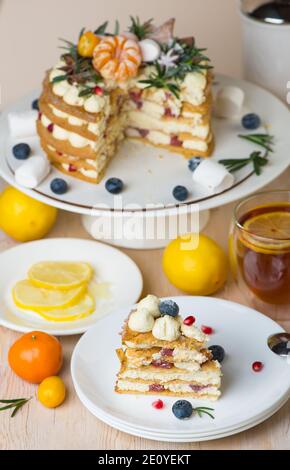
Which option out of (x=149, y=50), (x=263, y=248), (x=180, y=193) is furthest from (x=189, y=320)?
(x=149, y=50)

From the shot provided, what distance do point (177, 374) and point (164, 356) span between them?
80 mm

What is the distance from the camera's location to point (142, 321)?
249cm

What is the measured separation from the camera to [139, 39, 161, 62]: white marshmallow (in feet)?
11.1

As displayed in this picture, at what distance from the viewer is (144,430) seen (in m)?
2.45

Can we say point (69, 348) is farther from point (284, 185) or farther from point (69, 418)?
point (284, 185)

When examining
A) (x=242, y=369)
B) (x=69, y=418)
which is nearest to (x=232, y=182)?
(x=242, y=369)

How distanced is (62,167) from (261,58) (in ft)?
3.82

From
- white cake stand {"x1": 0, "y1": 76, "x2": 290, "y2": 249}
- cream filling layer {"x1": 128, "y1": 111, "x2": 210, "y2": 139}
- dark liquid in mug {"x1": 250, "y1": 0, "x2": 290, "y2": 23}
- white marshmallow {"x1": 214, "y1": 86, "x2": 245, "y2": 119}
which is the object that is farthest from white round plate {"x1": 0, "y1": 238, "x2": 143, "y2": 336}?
dark liquid in mug {"x1": 250, "y1": 0, "x2": 290, "y2": 23}

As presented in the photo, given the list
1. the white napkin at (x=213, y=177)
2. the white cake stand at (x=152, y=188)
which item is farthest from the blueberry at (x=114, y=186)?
the white napkin at (x=213, y=177)

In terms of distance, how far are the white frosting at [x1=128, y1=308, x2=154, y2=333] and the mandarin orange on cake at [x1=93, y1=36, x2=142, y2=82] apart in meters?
1.15

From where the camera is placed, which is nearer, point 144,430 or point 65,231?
point 144,430

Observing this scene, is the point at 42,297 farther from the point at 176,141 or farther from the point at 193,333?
the point at 176,141

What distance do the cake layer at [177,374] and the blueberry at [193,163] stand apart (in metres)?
0.94

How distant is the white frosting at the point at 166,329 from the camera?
2473mm
